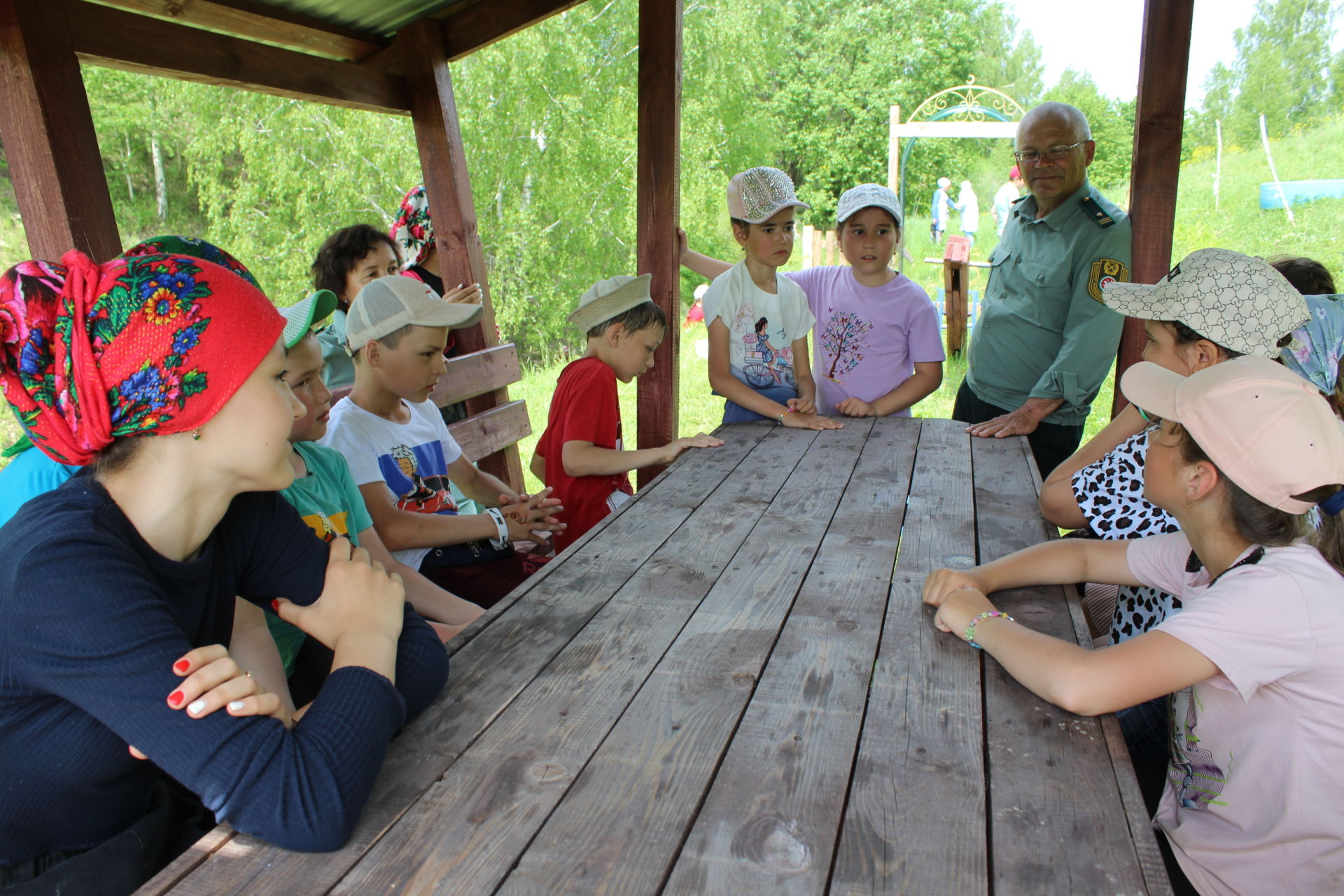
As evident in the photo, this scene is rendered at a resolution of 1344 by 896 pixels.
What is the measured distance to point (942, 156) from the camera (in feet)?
66.7

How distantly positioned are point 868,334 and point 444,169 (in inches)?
83.2

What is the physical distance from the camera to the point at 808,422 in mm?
3531

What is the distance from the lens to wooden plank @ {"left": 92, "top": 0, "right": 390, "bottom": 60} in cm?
300

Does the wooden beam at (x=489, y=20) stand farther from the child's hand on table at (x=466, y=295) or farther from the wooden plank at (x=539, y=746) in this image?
the wooden plank at (x=539, y=746)

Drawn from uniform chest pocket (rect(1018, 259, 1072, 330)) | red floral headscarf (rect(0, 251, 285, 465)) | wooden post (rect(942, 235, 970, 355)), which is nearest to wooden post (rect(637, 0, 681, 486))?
uniform chest pocket (rect(1018, 259, 1072, 330))

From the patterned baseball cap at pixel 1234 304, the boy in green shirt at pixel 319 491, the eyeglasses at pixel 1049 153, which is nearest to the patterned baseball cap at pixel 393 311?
the boy in green shirt at pixel 319 491

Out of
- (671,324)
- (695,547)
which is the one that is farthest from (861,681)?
(671,324)

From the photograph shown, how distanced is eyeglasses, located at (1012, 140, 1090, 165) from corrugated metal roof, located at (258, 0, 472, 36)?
251 cm

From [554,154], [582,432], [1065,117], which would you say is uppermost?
[554,154]

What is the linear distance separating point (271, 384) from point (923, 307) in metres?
2.96

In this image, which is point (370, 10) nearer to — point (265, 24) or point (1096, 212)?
point (265, 24)

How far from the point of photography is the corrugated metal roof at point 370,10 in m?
3.55

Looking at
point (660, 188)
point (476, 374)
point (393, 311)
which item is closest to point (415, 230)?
point (476, 374)

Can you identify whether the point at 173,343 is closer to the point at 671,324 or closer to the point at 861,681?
the point at 861,681
